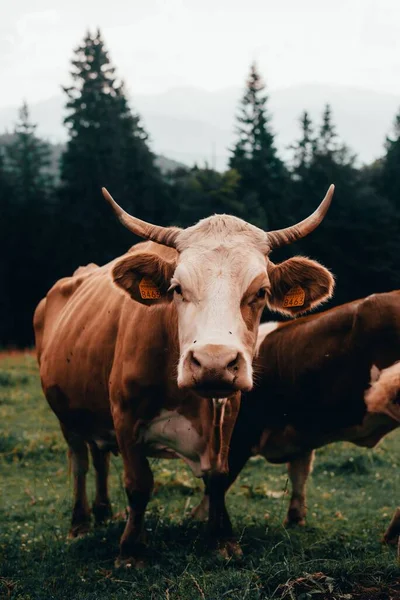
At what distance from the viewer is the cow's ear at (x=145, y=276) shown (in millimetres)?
4805

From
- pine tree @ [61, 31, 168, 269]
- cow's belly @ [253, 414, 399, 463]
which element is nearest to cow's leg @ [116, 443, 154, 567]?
cow's belly @ [253, 414, 399, 463]

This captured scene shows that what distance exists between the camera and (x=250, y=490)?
798 centimetres

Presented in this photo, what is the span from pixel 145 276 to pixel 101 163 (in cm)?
3246

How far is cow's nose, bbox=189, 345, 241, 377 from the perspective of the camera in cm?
360

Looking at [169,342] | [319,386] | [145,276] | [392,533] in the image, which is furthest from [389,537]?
[145,276]

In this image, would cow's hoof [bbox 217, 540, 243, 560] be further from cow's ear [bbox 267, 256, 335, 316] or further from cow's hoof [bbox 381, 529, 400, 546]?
cow's ear [bbox 267, 256, 335, 316]

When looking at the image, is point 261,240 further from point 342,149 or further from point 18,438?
point 342,149

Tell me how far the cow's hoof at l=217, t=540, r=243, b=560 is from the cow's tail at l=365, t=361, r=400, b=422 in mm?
1397

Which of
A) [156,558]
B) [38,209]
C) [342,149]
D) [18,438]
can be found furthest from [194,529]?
[342,149]

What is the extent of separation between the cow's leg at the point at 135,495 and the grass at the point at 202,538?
0.54ft

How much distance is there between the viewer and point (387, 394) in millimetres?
5164

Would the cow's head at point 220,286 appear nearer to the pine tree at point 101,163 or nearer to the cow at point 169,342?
the cow at point 169,342

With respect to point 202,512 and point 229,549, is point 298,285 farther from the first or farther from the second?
point 202,512

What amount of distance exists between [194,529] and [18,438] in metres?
5.19
